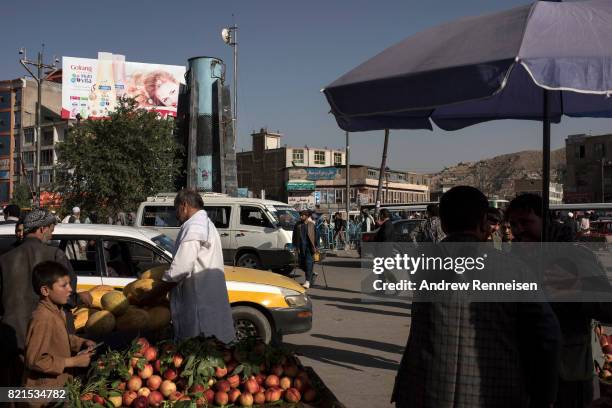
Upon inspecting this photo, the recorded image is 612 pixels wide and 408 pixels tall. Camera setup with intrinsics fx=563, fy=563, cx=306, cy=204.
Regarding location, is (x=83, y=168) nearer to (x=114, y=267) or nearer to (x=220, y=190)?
(x=220, y=190)

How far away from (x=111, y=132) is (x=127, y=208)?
4275 millimetres

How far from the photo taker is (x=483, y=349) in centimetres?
234

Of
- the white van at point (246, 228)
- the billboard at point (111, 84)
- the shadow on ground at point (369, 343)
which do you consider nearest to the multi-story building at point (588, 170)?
the billboard at point (111, 84)

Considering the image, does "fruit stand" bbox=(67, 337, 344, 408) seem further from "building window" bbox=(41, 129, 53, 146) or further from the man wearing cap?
"building window" bbox=(41, 129, 53, 146)

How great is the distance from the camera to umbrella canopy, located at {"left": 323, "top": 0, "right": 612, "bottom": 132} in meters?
2.46

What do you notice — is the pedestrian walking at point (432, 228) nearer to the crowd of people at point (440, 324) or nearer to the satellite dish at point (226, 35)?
the crowd of people at point (440, 324)

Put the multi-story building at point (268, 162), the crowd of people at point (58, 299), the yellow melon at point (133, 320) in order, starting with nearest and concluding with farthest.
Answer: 1. the crowd of people at point (58, 299)
2. the yellow melon at point (133, 320)
3. the multi-story building at point (268, 162)

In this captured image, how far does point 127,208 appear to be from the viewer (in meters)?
31.5

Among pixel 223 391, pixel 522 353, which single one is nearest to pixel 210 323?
pixel 223 391

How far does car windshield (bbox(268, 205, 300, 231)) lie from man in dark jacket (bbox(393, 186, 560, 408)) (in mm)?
13763

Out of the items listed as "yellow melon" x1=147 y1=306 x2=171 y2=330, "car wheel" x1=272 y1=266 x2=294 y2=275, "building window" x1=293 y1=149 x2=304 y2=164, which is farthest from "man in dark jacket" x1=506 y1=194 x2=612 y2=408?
"building window" x1=293 y1=149 x2=304 y2=164

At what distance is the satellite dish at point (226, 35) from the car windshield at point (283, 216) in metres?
27.2

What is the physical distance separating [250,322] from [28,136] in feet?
277

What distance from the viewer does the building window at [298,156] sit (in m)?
99.2
